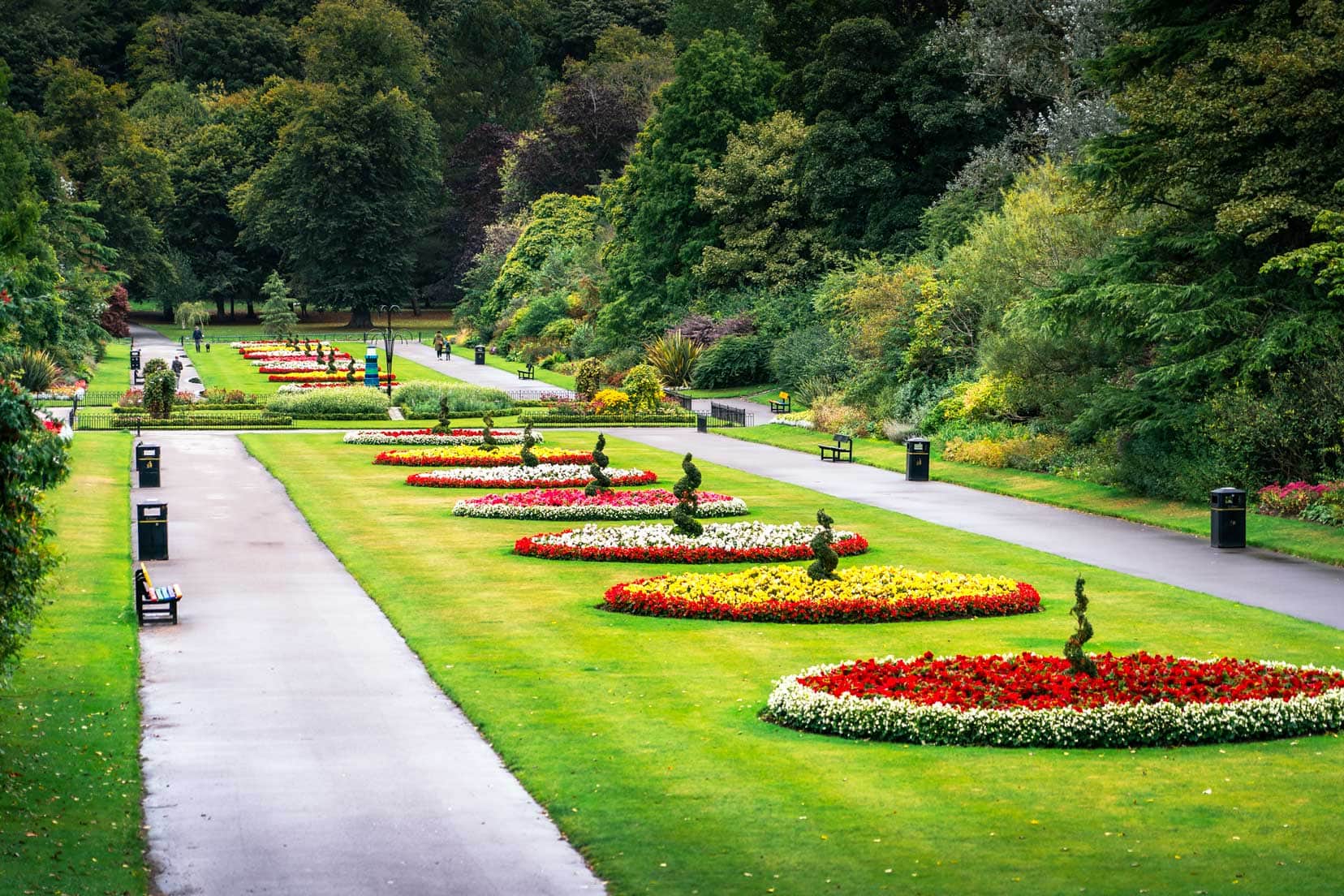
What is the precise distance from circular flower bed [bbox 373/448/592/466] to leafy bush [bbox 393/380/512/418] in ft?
40.4

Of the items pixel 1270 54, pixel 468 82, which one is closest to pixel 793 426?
pixel 1270 54

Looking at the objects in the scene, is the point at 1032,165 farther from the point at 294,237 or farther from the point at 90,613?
the point at 294,237

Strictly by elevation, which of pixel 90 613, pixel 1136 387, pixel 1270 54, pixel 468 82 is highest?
pixel 468 82

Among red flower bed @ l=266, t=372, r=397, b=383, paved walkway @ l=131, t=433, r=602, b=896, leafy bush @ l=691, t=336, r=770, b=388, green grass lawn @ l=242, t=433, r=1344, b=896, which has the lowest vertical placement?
paved walkway @ l=131, t=433, r=602, b=896

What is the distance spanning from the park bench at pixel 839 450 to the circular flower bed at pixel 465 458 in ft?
19.1

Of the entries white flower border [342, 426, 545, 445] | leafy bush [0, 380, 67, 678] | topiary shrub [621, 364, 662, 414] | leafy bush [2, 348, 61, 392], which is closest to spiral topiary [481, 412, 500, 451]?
white flower border [342, 426, 545, 445]

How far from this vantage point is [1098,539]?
993 inches

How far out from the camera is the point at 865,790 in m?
11.4

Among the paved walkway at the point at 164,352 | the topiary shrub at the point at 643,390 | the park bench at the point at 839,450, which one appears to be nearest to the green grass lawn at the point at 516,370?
the topiary shrub at the point at 643,390

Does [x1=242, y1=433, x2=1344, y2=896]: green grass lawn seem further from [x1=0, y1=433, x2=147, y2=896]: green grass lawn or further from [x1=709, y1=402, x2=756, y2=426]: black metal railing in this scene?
[x1=709, y1=402, x2=756, y2=426]: black metal railing

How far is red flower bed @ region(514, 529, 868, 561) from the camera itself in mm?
22656

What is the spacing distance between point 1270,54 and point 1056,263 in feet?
36.4

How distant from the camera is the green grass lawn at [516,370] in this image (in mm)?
67000

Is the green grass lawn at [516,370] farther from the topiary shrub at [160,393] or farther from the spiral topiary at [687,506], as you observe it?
the spiral topiary at [687,506]
